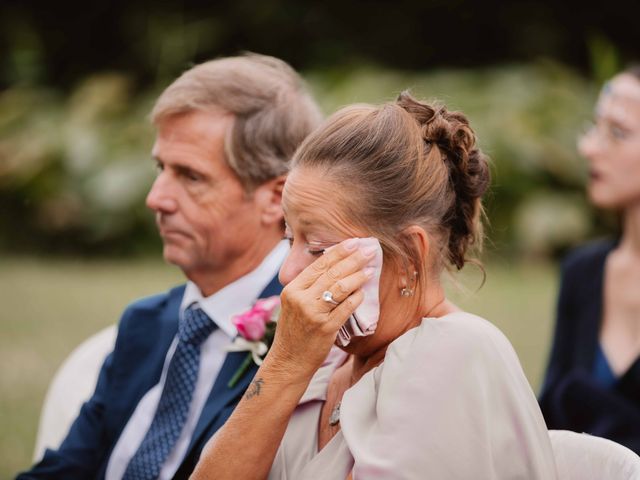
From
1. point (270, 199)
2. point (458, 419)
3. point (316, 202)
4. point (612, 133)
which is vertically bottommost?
point (612, 133)

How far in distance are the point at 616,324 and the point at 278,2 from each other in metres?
13.1

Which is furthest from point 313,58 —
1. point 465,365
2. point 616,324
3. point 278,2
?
point 465,365

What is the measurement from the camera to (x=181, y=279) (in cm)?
1069

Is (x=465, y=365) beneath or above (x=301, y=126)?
beneath

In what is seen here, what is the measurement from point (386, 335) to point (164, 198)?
1.33 m

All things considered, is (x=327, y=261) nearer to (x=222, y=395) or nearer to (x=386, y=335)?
(x=386, y=335)

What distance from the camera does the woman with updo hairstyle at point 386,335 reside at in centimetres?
249

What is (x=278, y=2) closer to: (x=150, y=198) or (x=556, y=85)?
(x=556, y=85)

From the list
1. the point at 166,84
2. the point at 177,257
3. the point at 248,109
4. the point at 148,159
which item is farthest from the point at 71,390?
the point at 166,84

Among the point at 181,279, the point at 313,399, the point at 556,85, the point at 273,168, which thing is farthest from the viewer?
the point at 556,85

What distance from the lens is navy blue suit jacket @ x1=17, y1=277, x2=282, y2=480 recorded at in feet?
12.2

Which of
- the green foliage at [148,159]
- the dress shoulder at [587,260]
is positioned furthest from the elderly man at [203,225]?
the green foliage at [148,159]

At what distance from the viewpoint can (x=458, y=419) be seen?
8.13ft

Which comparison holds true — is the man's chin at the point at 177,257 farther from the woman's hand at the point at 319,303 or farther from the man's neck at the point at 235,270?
the woman's hand at the point at 319,303
